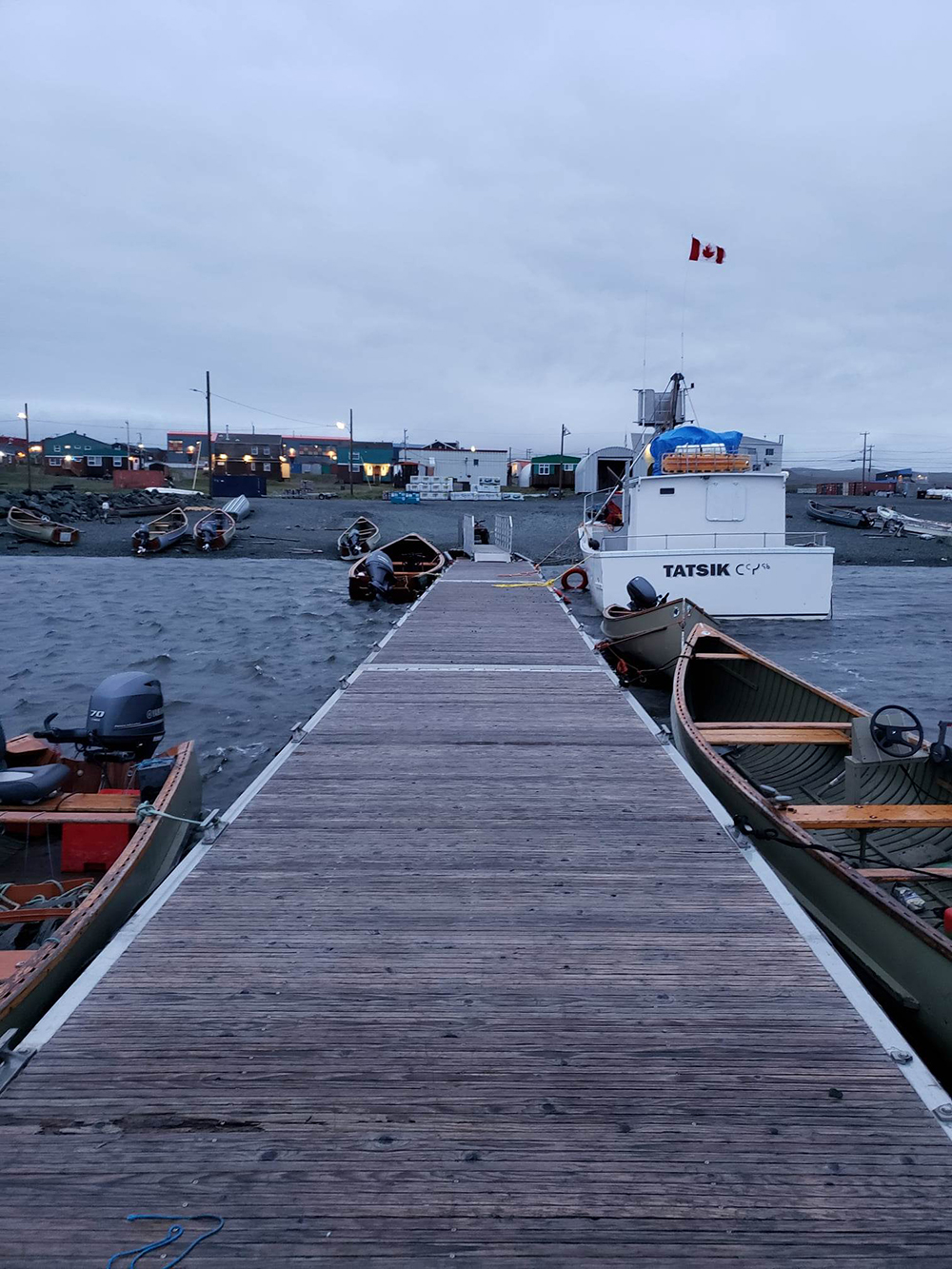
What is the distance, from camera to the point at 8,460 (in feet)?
331

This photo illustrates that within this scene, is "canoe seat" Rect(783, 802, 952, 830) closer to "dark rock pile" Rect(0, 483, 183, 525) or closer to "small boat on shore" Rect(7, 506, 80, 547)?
"small boat on shore" Rect(7, 506, 80, 547)

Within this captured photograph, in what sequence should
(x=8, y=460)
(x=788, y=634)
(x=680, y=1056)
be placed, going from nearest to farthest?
(x=680, y=1056), (x=788, y=634), (x=8, y=460)

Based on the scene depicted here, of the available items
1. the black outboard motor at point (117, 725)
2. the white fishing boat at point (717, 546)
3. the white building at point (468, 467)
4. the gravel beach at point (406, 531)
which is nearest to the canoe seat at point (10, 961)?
the black outboard motor at point (117, 725)

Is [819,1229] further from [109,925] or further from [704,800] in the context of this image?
[109,925]

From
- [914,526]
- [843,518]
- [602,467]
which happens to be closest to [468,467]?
[602,467]

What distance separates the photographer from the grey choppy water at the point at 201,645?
37.3ft

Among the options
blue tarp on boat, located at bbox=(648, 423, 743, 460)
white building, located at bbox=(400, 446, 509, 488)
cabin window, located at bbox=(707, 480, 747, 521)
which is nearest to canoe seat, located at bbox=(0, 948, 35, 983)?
cabin window, located at bbox=(707, 480, 747, 521)

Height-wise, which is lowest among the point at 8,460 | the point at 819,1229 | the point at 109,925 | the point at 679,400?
the point at 109,925

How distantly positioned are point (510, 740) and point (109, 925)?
361cm

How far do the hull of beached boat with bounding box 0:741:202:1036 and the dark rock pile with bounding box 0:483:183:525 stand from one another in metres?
43.6

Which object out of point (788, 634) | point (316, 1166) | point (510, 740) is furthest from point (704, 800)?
point (788, 634)

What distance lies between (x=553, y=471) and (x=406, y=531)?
45.6 m

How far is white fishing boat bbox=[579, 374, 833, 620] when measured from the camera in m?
17.5

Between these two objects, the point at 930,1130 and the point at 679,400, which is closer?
the point at 930,1130
